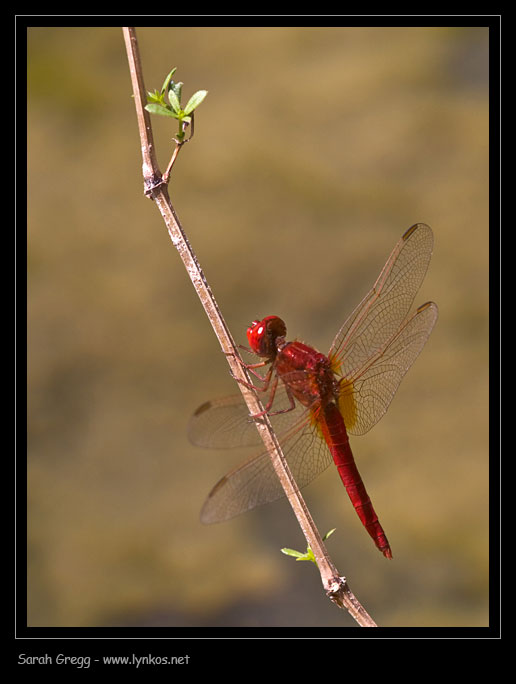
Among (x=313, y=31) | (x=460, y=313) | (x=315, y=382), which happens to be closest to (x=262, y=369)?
(x=315, y=382)

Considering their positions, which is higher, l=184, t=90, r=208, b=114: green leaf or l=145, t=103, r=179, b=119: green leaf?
l=184, t=90, r=208, b=114: green leaf

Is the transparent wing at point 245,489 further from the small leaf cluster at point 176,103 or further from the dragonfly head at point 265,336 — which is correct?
the small leaf cluster at point 176,103

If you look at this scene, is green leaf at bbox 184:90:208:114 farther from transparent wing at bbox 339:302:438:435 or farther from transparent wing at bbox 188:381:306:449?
transparent wing at bbox 339:302:438:435

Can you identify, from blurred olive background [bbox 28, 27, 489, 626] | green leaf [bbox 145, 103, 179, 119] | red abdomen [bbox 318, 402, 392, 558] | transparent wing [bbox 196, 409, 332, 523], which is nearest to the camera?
green leaf [bbox 145, 103, 179, 119]

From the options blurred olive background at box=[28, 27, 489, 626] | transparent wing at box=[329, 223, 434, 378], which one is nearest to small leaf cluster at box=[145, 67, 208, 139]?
transparent wing at box=[329, 223, 434, 378]

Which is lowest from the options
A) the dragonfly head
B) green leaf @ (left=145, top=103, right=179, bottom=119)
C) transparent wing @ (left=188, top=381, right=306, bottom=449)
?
transparent wing @ (left=188, top=381, right=306, bottom=449)

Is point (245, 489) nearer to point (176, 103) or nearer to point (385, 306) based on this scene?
point (385, 306)
